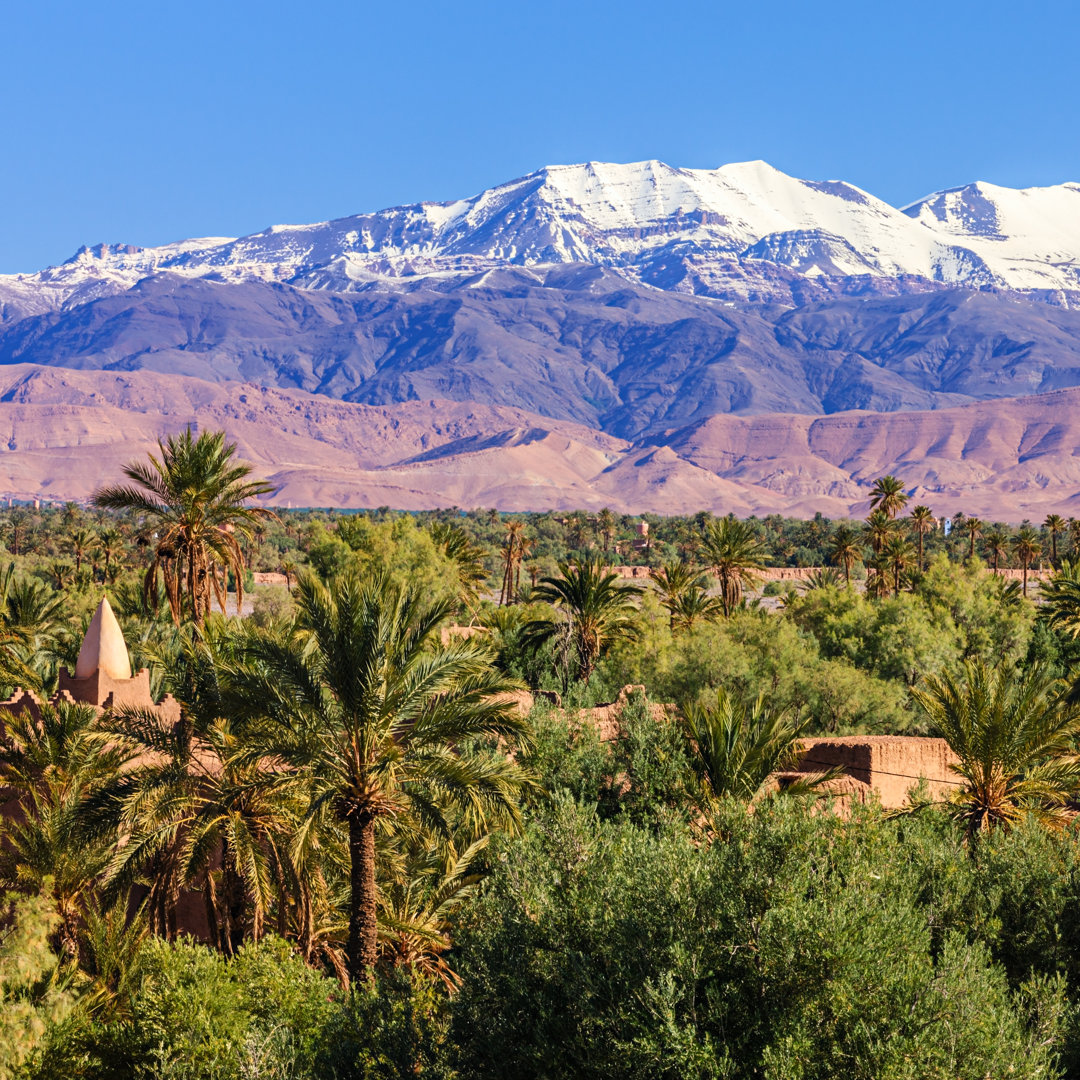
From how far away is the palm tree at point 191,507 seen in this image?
79.3 ft

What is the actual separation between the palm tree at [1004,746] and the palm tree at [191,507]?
12.6 m

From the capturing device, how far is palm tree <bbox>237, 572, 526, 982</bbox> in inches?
584

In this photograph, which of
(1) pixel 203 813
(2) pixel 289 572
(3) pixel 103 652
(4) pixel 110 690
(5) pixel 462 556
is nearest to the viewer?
(1) pixel 203 813

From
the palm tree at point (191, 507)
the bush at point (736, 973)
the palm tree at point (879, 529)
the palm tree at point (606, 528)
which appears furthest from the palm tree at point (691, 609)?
the palm tree at point (606, 528)

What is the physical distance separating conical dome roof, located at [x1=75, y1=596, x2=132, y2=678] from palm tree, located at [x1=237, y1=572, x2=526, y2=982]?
8.14 metres

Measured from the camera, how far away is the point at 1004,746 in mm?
18172

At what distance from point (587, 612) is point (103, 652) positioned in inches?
592

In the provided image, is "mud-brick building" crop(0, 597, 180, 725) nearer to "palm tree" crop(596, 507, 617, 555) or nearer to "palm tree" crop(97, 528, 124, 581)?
"palm tree" crop(97, 528, 124, 581)

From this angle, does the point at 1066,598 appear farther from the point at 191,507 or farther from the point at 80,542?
the point at 80,542

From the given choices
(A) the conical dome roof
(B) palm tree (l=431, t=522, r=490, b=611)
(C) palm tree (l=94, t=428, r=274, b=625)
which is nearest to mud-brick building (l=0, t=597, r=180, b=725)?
(A) the conical dome roof

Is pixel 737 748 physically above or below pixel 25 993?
above

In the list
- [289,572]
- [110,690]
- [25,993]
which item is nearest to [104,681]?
[110,690]

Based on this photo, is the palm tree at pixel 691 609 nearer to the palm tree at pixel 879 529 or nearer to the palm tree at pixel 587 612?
the palm tree at pixel 587 612

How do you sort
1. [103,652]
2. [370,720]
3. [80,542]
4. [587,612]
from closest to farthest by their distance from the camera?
1. [370,720]
2. [103,652]
3. [587,612]
4. [80,542]
